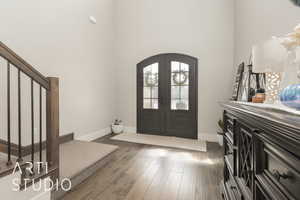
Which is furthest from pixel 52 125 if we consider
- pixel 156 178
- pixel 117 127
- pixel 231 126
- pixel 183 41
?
pixel 183 41

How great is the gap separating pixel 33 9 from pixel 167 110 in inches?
137

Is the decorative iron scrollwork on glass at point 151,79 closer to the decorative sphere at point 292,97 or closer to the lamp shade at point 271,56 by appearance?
the lamp shade at point 271,56

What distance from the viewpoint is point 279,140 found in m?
0.57

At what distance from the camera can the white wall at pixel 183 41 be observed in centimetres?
394

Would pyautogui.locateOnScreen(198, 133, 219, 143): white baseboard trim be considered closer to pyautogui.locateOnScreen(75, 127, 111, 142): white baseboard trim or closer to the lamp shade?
pyautogui.locateOnScreen(75, 127, 111, 142): white baseboard trim

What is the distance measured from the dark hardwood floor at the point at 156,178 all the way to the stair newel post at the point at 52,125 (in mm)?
474

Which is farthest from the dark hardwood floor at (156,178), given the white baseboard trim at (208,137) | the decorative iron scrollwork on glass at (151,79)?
the decorative iron scrollwork on glass at (151,79)

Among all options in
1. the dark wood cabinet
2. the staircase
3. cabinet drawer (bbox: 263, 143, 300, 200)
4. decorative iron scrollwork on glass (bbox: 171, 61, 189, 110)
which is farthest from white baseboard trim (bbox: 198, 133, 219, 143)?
cabinet drawer (bbox: 263, 143, 300, 200)

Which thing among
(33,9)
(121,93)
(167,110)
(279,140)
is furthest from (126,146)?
(279,140)

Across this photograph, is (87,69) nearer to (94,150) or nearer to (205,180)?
(94,150)

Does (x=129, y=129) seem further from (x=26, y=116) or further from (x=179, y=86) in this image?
(x=26, y=116)

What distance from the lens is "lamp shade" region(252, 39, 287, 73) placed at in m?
1.05

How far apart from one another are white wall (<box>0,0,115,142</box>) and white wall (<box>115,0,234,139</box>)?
1.26 feet

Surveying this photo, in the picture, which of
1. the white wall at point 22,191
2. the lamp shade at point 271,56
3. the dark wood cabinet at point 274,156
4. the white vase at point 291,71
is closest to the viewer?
the dark wood cabinet at point 274,156
